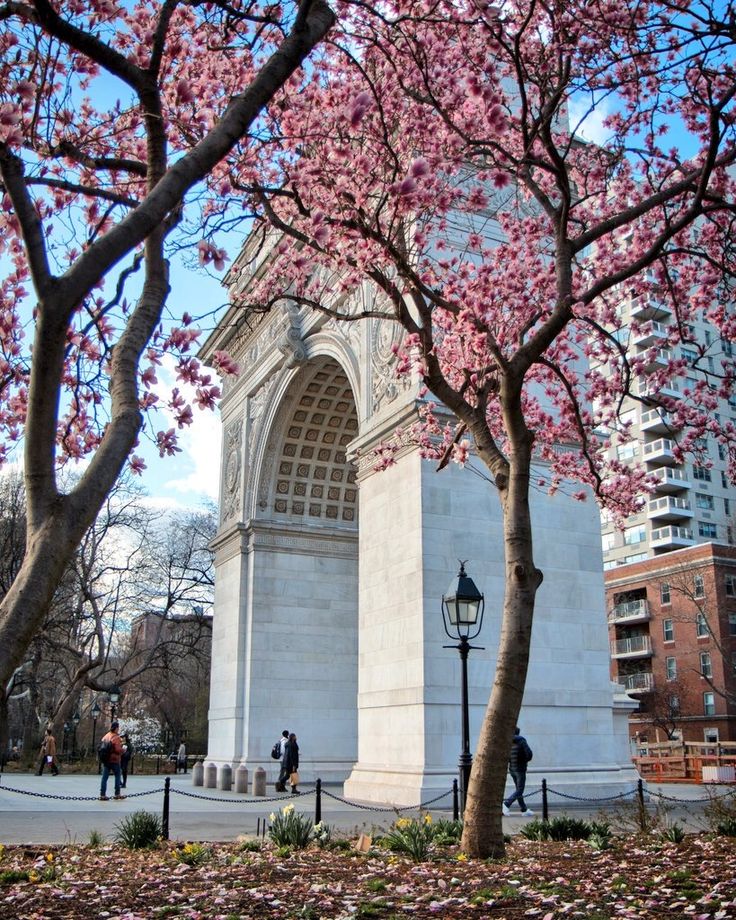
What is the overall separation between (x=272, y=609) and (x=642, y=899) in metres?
21.6

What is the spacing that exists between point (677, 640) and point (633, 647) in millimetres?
3483

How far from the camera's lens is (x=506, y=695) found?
30.7 feet

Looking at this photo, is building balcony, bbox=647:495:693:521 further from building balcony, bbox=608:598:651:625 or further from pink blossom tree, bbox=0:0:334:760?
pink blossom tree, bbox=0:0:334:760

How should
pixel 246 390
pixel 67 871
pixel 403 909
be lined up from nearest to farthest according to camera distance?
pixel 403 909 → pixel 67 871 → pixel 246 390

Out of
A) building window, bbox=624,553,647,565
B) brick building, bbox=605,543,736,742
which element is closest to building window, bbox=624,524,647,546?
building window, bbox=624,553,647,565

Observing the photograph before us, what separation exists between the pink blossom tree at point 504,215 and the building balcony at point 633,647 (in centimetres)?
4184

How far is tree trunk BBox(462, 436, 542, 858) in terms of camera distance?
9148mm

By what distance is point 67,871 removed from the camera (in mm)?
9047

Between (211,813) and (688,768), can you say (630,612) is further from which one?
(211,813)

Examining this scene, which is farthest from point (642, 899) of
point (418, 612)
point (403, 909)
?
point (418, 612)

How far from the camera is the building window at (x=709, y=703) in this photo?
49.3 meters

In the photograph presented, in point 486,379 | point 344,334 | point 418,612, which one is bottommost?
point 418,612

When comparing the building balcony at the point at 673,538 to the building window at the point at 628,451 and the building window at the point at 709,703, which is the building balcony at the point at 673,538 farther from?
the building window at the point at 709,703

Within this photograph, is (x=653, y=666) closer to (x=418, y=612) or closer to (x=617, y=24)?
(x=418, y=612)
